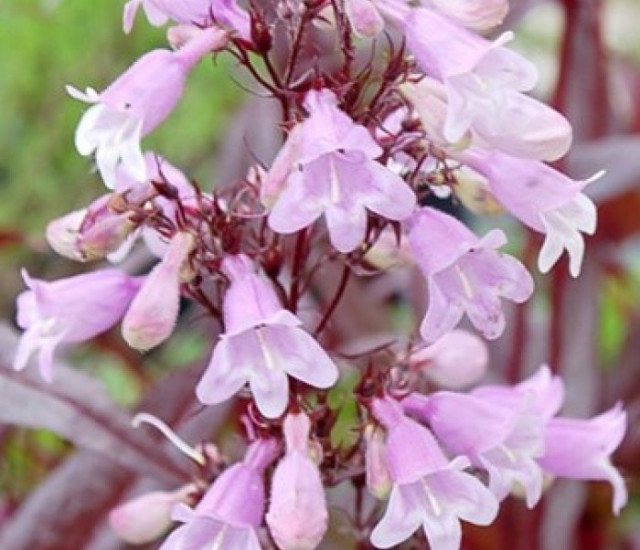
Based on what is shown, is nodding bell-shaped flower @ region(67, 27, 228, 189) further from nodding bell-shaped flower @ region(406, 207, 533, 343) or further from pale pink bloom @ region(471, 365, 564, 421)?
pale pink bloom @ region(471, 365, 564, 421)

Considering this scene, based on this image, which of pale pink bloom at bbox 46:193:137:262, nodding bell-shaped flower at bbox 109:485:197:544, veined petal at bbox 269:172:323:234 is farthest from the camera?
nodding bell-shaped flower at bbox 109:485:197:544

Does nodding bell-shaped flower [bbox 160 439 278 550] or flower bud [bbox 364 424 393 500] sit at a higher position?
flower bud [bbox 364 424 393 500]

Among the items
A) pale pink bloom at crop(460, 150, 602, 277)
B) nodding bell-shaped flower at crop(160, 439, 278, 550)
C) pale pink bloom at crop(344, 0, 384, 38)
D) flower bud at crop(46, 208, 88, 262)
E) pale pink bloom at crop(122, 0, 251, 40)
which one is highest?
pale pink bloom at crop(344, 0, 384, 38)

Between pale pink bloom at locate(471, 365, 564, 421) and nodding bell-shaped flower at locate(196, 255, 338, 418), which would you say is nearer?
nodding bell-shaped flower at locate(196, 255, 338, 418)

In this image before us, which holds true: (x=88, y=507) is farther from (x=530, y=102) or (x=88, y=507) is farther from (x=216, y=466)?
(x=530, y=102)

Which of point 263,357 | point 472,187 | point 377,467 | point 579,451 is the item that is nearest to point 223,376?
point 263,357

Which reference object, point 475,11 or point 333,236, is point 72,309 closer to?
point 333,236

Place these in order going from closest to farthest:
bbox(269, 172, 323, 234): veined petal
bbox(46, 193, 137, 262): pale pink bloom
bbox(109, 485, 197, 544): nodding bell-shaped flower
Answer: bbox(269, 172, 323, 234): veined petal, bbox(46, 193, 137, 262): pale pink bloom, bbox(109, 485, 197, 544): nodding bell-shaped flower

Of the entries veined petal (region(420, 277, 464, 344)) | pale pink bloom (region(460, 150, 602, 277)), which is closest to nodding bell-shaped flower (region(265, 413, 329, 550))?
veined petal (region(420, 277, 464, 344))
